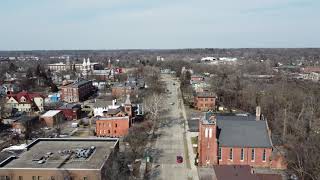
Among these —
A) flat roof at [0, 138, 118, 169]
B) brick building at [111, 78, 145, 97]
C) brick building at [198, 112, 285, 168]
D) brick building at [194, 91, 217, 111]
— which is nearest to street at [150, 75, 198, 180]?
brick building at [198, 112, 285, 168]

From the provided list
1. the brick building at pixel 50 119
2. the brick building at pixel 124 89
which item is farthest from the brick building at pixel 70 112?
the brick building at pixel 124 89

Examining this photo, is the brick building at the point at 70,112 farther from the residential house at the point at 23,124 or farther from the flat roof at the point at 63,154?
the flat roof at the point at 63,154

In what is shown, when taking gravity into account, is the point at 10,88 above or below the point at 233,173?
above

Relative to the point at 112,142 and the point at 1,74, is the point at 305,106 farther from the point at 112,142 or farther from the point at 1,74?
the point at 1,74

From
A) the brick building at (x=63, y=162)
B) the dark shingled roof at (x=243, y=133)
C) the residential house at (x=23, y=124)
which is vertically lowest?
the residential house at (x=23, y=124)

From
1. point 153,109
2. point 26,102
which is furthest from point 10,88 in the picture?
point 153,109

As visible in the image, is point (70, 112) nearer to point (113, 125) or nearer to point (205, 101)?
point (113, 125)

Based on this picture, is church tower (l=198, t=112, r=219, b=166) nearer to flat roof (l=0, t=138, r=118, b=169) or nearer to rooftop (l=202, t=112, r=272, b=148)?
rooftop (l=202, t=112, r=272, b=148)
